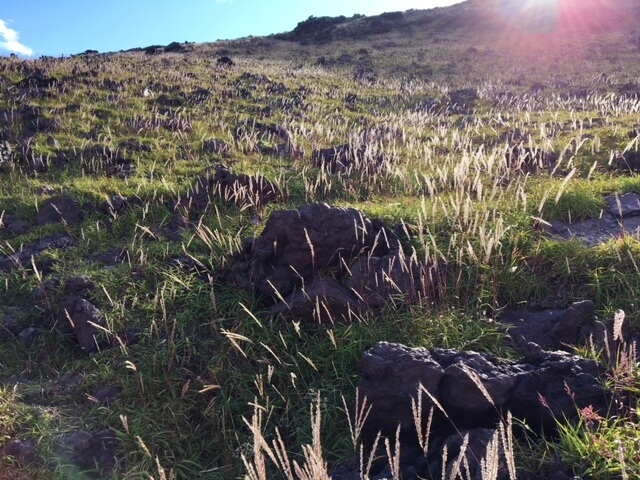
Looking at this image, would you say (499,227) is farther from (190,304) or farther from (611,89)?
(611,89)

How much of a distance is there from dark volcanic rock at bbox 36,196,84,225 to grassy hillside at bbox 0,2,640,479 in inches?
4.8

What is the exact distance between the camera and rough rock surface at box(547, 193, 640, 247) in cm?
491

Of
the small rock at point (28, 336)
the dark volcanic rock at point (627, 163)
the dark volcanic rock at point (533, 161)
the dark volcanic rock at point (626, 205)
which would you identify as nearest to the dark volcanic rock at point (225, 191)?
the small rock at point (28, 336)

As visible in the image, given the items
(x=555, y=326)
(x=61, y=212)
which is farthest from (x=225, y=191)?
(x=555, y=326)

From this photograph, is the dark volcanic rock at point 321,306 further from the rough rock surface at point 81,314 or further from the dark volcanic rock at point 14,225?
the dark volcanic rock at point 14,225

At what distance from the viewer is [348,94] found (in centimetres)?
1748

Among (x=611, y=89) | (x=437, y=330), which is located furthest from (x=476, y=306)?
(x=611, y=89)

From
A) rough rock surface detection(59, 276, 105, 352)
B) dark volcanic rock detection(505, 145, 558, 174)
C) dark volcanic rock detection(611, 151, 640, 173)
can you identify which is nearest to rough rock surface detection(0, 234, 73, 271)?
rough rock surface detection(59, 276, 105, 352)

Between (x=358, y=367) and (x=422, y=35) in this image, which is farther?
(x=422, y=35)

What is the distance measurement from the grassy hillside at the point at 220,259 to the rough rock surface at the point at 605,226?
12 cm

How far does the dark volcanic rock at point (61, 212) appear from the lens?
6699 millimetres

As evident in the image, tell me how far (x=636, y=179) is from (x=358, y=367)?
4728 millimetres

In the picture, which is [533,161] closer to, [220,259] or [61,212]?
[220,259]

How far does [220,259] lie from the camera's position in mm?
5105
